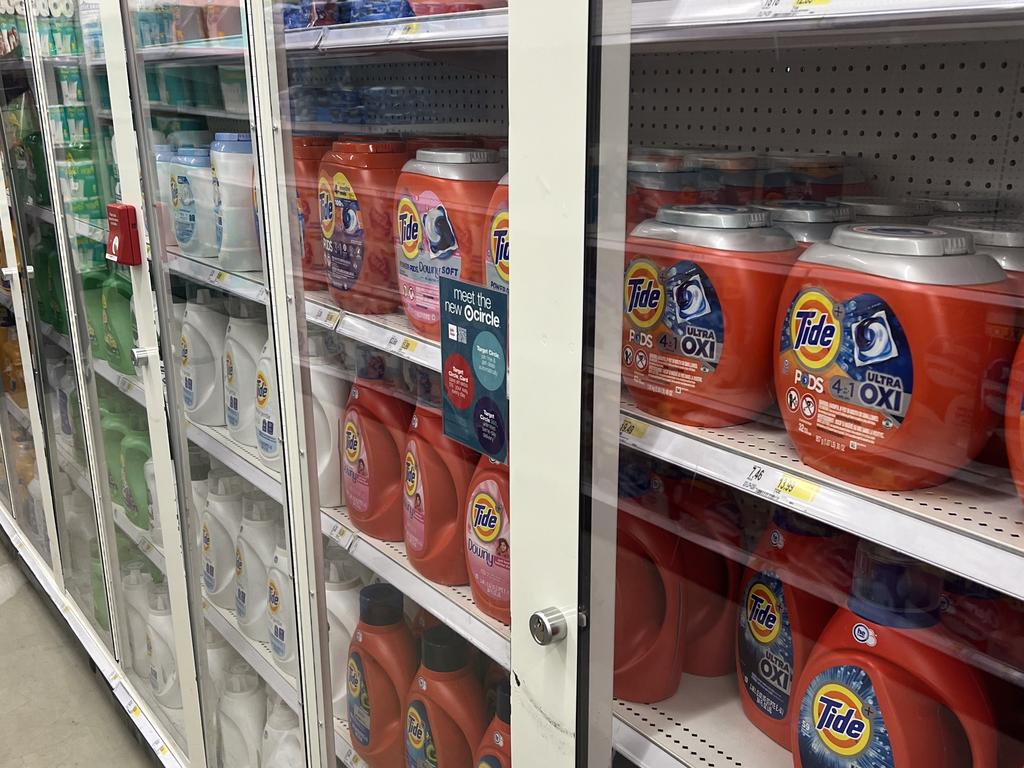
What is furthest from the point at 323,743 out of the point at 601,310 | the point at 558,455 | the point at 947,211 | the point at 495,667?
the point at 947,211

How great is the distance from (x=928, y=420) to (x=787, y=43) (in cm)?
62

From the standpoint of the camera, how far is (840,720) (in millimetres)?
893

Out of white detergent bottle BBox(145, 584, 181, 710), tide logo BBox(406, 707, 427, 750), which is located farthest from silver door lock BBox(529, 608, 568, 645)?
white detergent bottle BBox(145, 584, 181, 710)

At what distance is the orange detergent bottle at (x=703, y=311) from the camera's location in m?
0.93

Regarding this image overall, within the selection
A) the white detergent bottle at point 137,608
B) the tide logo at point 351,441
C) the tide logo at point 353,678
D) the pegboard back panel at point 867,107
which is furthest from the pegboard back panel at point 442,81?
the white detergent bottle at point 137,608

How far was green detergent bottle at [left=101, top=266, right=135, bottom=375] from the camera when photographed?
8.39ft

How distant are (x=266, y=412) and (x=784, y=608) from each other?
1303mm

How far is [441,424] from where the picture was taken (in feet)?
4.97

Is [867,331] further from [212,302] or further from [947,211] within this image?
[212,302]

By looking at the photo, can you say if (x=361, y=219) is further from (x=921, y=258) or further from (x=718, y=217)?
(x=921, y=258)

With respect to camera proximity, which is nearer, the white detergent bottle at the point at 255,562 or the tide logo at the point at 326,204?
the tide logo at the point at 326,204

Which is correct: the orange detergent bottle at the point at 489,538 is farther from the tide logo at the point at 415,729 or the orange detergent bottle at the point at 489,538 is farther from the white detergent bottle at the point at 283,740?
the white detergent bottle at the point at 283,740

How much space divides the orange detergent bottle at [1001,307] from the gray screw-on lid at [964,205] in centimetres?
10

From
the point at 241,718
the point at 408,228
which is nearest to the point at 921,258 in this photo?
the point at 408,228
